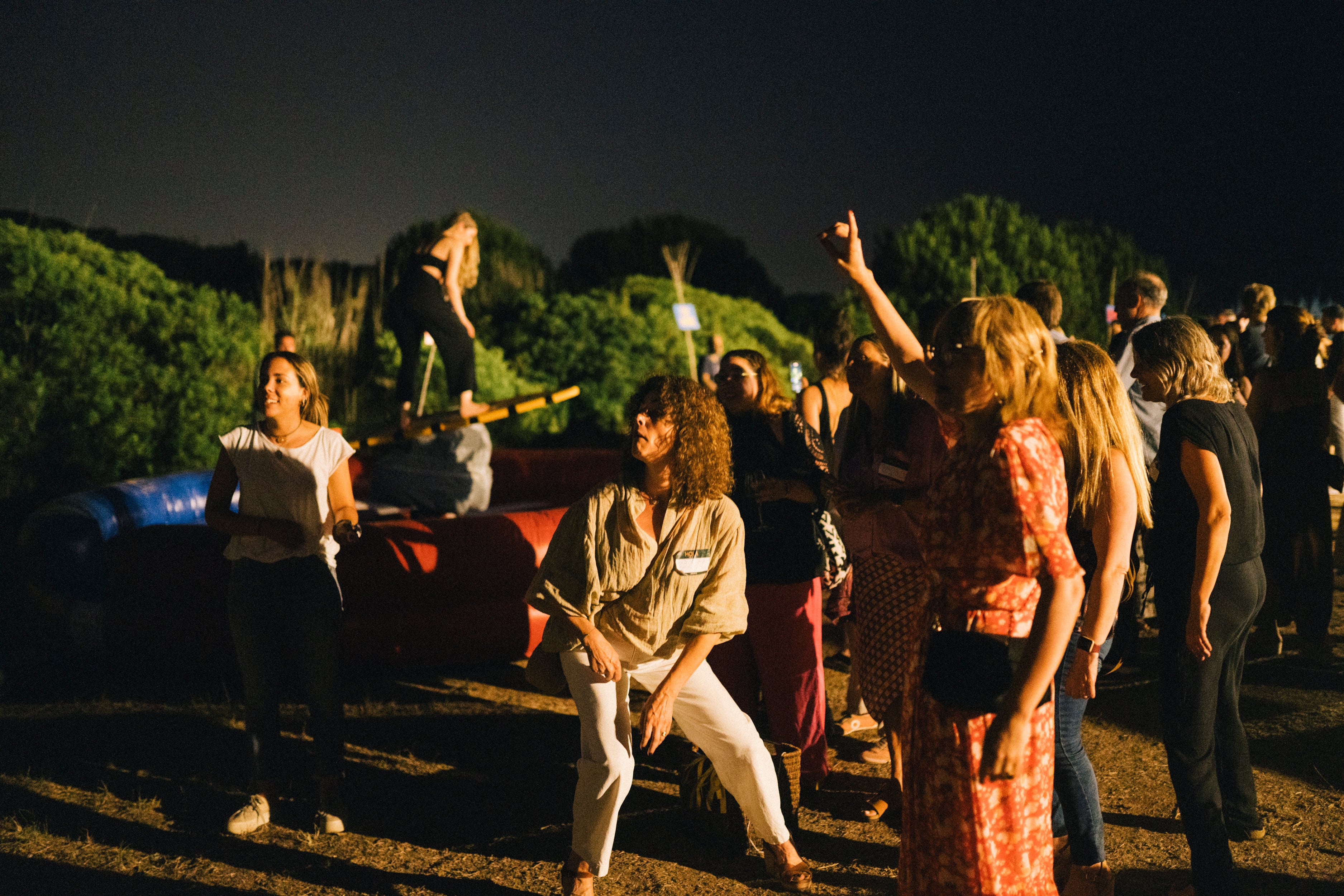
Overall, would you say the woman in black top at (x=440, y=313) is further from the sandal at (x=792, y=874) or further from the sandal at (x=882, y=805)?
the sandal at (x=792, y=874)

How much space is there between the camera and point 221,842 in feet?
12.5

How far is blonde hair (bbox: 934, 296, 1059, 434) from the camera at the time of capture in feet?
6.86

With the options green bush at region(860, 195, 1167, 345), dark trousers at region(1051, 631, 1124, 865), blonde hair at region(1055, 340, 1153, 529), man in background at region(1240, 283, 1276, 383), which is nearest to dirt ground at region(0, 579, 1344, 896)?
dark trousers at region(1051, 631, 1124, 865)

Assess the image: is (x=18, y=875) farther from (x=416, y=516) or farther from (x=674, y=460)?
(x=416, y=516)

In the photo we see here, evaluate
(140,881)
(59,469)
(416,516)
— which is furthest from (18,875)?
(59,469)

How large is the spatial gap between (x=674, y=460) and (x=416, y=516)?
17.9ft

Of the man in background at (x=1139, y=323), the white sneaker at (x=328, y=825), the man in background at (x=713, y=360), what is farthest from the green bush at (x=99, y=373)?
the man in background at (x=1139, y=323)

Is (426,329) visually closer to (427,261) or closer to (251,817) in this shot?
(427,261)

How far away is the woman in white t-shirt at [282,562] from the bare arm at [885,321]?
2.07 metres

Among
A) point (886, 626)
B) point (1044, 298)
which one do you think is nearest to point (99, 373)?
point (1044, 298)

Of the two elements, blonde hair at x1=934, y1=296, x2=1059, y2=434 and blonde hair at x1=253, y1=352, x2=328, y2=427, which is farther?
blonde hair at x1=253, y1=352, x2=328, y2=427

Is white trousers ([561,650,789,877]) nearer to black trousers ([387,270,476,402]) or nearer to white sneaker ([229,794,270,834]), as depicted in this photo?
white sneaker ([229,794,270,834])

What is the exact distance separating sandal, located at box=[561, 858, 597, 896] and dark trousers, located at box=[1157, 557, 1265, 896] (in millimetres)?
1822

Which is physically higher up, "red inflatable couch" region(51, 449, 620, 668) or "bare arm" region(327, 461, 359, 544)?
"bare arm" region(327, 461, 359, 544)
